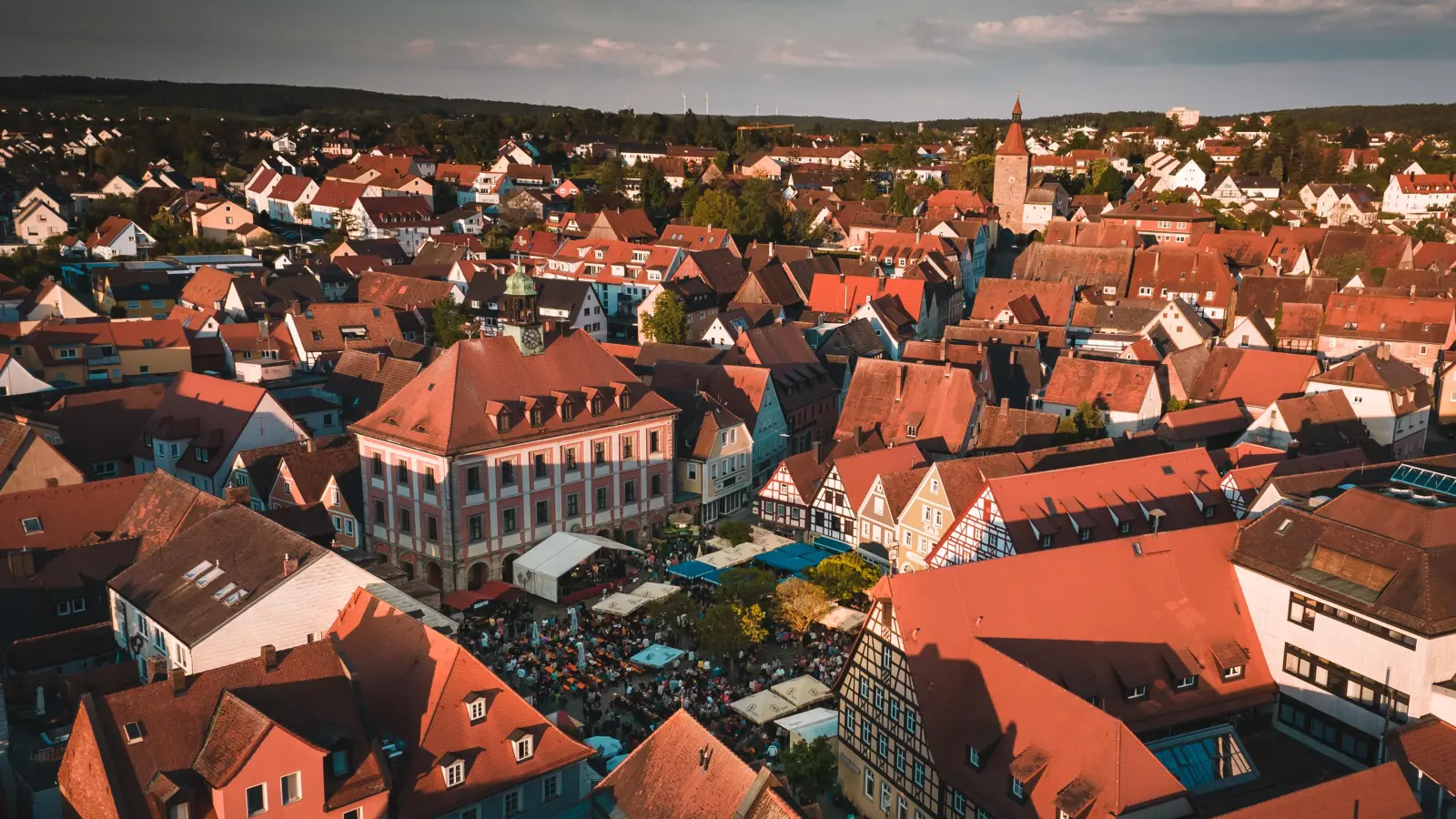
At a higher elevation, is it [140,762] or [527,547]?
[140,762]

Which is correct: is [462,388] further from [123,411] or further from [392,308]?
[392,308]

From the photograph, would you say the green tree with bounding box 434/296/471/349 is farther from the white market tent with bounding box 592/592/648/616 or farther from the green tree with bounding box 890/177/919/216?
the green tree with bounding box 890/177/919/216

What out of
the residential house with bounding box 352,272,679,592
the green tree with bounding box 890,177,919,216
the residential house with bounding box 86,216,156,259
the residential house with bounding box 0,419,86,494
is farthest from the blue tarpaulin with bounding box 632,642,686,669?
the green tree with bounding box 890,177,919,216

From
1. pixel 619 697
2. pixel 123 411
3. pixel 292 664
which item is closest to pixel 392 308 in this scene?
pixel 123 411

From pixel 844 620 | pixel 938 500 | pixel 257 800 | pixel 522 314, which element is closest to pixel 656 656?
pixel 844 620

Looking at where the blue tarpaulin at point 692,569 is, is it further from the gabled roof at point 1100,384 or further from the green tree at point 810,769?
the gabled roof at point 1100,384

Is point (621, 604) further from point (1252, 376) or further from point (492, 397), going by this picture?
point (1252, 376)
